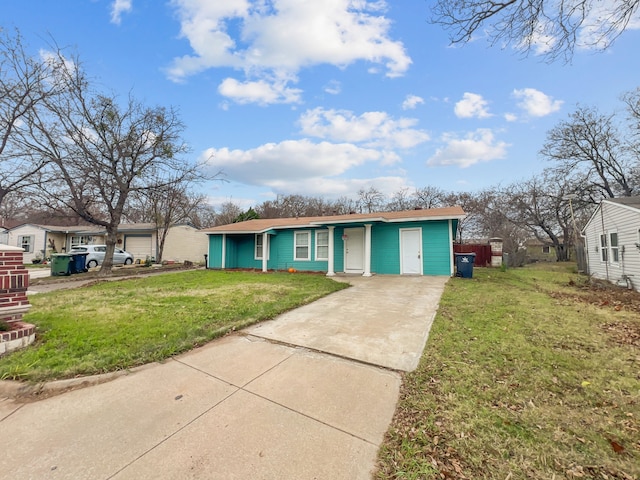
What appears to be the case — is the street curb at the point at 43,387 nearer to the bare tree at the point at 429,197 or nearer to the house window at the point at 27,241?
the bare tree at the point at 429,197

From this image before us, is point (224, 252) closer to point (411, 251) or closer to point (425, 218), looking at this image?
point (411, 251)

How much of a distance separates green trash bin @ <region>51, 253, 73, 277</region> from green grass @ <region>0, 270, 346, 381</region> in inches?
351

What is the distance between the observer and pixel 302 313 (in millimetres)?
5402

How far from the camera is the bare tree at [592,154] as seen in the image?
1967cm

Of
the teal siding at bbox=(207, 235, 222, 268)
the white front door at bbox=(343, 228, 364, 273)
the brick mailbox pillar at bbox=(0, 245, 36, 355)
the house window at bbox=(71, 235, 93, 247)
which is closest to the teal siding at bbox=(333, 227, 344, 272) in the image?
the white front door at bbox=(343, 228, 364, 273)

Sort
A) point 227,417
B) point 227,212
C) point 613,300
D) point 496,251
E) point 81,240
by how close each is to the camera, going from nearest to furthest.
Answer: point 227,417 → point 613,300 → point 496,251 → point 81,240 → point 227,212

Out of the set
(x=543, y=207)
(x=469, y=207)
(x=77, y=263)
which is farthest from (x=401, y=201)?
(x=77, y=263)

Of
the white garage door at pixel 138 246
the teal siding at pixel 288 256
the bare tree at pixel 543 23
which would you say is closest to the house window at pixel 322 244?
the teal siding at pixel 288 256

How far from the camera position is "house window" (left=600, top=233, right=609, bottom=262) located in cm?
1071

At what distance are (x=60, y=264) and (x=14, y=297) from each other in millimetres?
13024

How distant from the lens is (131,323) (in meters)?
4.62

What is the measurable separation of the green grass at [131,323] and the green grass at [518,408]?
9.76 feet

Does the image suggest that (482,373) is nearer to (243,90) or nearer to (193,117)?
(243,90)

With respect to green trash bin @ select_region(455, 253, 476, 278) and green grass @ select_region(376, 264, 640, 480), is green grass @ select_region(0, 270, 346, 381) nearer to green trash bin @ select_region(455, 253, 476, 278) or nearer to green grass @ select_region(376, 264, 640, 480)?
green grass @ select_region(376, 264, 640, 480)
